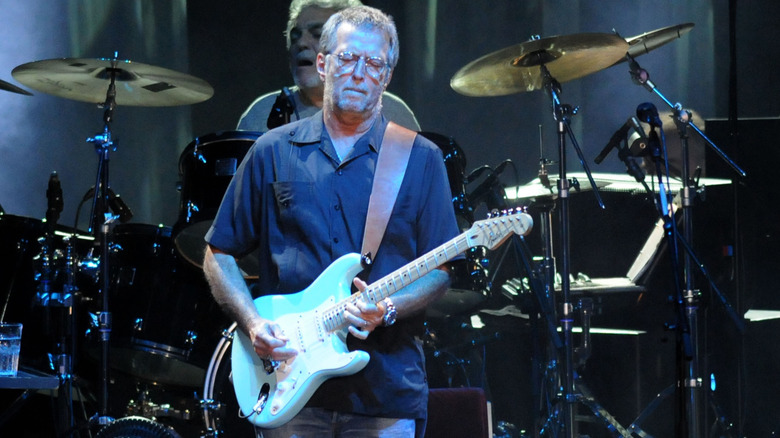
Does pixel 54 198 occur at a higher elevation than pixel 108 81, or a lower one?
lower

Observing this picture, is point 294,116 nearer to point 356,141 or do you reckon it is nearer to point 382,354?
point 356,141

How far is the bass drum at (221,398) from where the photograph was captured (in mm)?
4375

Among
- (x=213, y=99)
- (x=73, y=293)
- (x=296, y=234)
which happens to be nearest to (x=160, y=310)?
(x=73, y=293)

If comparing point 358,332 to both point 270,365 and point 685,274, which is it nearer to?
point 270,365

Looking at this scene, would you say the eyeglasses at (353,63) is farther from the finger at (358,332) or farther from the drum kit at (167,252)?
the drum kit at (167,252)

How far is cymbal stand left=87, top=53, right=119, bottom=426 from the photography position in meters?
4.43

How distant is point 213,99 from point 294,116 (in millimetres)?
2316

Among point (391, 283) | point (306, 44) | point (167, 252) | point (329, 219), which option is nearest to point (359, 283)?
point (391, 283)

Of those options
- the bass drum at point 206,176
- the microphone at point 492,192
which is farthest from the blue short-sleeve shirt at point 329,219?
the microphone at point 492,192

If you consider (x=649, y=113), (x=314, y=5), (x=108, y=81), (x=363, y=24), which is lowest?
(x=649, y=113)

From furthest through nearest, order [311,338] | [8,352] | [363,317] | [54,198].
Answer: [54,198] < [8,352] < [311,338] < [363,317]

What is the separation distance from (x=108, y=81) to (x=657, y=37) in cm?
303

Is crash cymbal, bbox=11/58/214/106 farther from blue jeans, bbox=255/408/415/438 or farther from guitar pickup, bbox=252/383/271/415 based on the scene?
blue jeans, bbox=255/408/415/438

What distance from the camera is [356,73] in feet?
9.04
